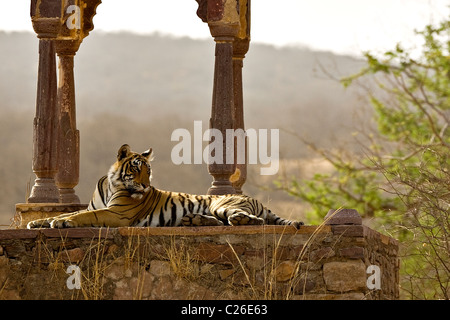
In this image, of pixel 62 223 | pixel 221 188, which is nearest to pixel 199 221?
pixel 62 223

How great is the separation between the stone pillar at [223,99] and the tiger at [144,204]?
128 cm

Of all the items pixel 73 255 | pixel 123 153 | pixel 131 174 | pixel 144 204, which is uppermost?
pixel 123 153

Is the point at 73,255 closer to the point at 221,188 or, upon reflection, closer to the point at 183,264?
the point at 183,264

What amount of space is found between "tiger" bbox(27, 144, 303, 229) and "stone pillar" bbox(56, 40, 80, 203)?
8.84 feet

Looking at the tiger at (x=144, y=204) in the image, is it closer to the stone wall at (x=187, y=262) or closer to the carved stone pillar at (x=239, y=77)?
the stone wall at (x=187, y=262)

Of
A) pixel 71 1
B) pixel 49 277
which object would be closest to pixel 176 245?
pixel 49 277

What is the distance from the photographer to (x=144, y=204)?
34.4ft

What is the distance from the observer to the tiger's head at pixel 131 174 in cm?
1048

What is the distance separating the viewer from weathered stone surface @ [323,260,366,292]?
354 inches

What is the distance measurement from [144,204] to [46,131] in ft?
8.04

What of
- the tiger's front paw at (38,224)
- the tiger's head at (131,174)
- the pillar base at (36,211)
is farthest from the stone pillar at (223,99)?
the tiger's front paw at (38,224)
